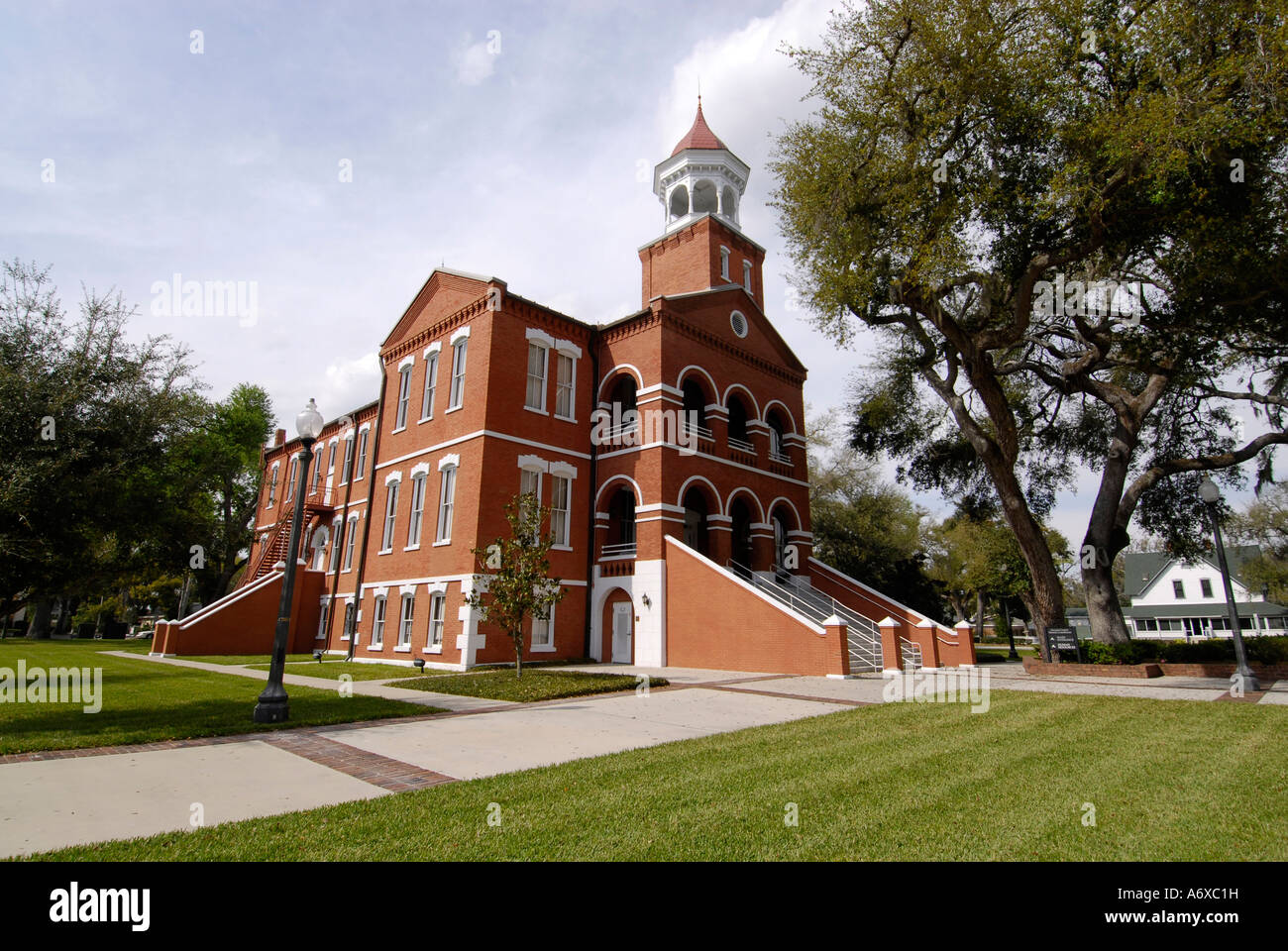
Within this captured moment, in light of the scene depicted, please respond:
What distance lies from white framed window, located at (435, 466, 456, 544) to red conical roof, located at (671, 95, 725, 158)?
16.9 metres

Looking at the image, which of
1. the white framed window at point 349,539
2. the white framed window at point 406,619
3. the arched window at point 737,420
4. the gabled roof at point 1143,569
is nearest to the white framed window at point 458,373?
the white framed window at point 406,619

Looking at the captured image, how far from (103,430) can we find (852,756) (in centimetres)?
1068

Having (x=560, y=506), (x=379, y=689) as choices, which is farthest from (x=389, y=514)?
(x=379, y=689)

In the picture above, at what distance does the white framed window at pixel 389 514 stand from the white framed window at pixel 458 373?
452 cm

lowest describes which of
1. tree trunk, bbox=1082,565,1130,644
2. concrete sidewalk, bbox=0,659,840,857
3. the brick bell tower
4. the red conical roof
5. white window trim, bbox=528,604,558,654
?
concrete sidewalk, bbox=0,659,840,857

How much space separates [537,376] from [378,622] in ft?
35.4

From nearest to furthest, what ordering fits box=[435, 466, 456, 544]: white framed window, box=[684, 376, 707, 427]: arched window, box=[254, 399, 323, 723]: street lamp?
box=[254, 399, 323, 723]: street lamp
box=[435, 466, 456, 544]: white framed window
box=[684, 376, 707, 427]: arched window

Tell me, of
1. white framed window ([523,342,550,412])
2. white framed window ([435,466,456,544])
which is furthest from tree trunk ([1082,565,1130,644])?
white framed window ([435,466,456,544])

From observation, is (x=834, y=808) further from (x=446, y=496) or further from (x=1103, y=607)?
(x=446, y=496)

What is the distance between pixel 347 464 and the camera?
98.9ft

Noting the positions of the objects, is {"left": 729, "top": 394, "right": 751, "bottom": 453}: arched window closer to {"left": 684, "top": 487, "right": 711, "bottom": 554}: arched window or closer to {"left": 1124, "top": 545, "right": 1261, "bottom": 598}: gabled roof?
{"left": 684, "top": 487, "right": 711, "bottom": 554}: arched window

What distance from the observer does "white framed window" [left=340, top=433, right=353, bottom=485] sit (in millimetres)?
29625

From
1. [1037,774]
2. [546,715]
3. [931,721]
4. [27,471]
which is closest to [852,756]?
[1037,774]

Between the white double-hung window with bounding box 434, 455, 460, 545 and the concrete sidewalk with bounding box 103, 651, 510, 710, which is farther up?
the white double-hung window with bounding box 434, 455, 460, 545
